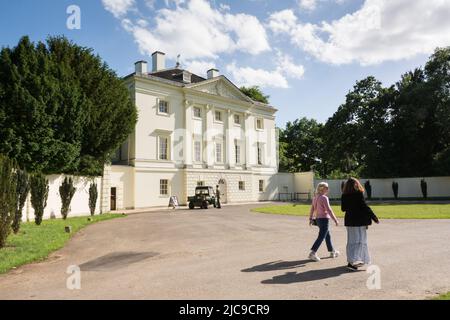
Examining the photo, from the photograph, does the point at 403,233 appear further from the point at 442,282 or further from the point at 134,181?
the point at 134,181

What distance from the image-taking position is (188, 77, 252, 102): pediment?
37.0 meters

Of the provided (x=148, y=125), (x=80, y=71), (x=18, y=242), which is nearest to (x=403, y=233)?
(x=18, y=242)

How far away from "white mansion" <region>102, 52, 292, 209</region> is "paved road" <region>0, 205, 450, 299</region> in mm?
16667

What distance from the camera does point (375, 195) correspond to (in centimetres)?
4419

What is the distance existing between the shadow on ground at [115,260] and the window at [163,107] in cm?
2534

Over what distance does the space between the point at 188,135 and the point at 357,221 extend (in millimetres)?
29119

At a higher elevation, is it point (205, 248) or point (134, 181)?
point (134, 181)

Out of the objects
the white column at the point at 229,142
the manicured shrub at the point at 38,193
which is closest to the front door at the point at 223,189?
the white column at the point at 229,142

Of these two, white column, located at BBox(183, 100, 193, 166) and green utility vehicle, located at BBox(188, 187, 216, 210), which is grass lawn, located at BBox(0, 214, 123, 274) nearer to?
green utility vehicle, located at BBox(188, 187, 216, 210)

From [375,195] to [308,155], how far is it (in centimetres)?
2140

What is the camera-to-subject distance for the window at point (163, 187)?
1304 inches

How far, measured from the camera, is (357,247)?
716cm

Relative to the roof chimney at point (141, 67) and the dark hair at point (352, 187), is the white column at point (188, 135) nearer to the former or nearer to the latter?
the roof chimney at point (141, 67)

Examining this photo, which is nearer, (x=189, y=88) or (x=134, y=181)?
(x=134, y=181)
